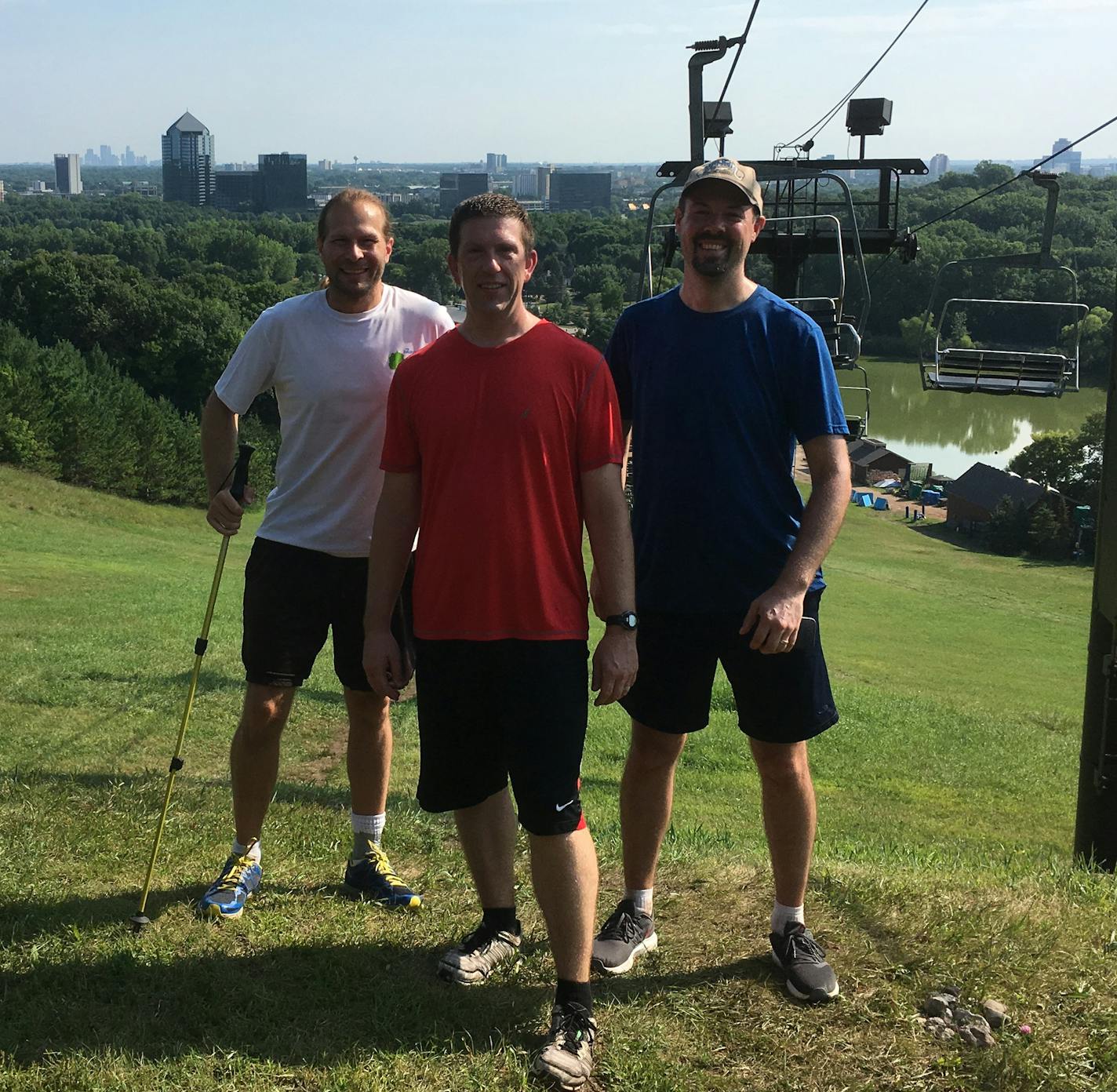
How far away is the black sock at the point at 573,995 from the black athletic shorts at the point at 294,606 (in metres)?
1.09

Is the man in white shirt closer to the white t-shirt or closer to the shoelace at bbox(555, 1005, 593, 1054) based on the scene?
the white t-shirt

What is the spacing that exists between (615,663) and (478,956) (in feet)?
3.12

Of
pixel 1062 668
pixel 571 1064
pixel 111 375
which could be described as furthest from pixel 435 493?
pixel 111 375

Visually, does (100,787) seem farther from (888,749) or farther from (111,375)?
(111,375)

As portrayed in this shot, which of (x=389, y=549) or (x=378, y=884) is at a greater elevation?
(x=389, y=549)

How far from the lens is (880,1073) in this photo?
9.93 ft

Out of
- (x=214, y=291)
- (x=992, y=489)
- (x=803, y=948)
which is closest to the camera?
(x=803, y=948)

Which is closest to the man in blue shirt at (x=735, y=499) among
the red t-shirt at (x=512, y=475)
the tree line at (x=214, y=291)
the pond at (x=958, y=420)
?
the red t-shirt at (x=512, y=475)

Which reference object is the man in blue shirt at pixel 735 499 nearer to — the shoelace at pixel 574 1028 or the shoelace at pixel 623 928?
the shoelace at pixel 623 928

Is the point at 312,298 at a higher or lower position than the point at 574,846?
higher

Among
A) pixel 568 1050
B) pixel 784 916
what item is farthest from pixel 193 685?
pixel 784 916

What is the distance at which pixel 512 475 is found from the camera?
3.03m

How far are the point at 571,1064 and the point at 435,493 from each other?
52.0 inches

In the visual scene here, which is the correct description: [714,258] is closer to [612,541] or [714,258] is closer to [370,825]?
[612,541]
